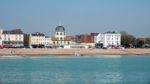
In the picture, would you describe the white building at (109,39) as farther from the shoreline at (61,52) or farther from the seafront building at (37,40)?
the shoreline at (61,52)

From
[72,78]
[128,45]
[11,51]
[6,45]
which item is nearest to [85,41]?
[128,45]

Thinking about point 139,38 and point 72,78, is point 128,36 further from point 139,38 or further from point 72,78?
point 72,78

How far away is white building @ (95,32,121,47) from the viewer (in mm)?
143075

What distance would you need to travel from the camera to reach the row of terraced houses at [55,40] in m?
→ 135

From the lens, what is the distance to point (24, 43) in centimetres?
14638

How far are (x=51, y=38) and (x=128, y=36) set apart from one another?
22.7 metres

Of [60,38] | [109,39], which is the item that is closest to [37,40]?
[60,38]

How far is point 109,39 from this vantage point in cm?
14625

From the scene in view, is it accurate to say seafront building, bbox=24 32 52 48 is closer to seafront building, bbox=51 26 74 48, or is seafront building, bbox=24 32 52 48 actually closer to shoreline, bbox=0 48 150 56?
seafront building, bbox=51 26 74 48

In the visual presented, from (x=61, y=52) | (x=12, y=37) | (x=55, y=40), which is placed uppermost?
(x=12, y=37)

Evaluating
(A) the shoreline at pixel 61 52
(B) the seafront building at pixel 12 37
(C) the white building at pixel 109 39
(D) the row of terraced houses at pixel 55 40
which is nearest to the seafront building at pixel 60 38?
(D) the row of terraced houses at pixel 55 40

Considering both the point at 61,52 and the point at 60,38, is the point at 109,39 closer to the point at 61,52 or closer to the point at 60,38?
the point at 60,38

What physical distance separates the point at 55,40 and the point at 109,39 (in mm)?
19105

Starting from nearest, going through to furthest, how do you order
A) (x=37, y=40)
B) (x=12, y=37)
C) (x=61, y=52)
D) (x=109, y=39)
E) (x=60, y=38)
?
(x=61, y=52) < (x=60, y=38) < (x=12, y=37) < (x=37, y=40) < (x=109, y=39)
